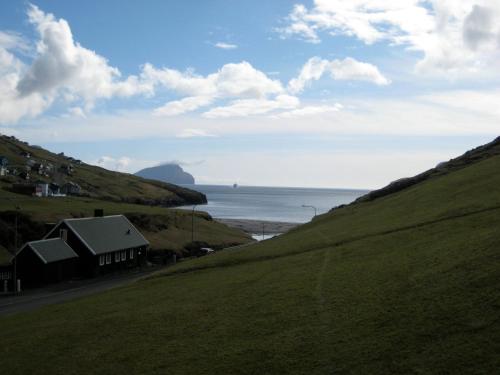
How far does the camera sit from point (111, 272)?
243ft

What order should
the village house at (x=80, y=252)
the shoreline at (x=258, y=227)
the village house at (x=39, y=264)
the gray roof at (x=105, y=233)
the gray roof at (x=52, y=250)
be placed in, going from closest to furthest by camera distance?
the village house at (x=39, y=264)
the village house at (x=80, y=252)
the gray roof at (x=52, y=250)
the gray roof at (x=105, y=233)
the shoreline at (x=258, y=227)

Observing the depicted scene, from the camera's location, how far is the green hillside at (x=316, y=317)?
17.1 metres

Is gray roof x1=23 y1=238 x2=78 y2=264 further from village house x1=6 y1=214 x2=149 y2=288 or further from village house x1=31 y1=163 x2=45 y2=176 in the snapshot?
village house x1=31 y1=163 x2=45 y2=176

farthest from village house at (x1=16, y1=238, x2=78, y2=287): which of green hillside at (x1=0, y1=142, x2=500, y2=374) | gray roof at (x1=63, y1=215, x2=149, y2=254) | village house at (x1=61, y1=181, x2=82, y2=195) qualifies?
village house at (x1=61, y1=181, x2=82, y2=195)

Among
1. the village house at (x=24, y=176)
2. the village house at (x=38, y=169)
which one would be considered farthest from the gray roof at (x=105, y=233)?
the village house at (x=38, y=169)

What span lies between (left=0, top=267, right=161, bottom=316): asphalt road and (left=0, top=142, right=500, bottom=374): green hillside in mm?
9386

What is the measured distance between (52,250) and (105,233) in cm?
1029

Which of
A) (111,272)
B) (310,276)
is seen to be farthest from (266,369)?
(111,272)

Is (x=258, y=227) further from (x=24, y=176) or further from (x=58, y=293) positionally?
(x=58, y=293)

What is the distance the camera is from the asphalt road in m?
48.1

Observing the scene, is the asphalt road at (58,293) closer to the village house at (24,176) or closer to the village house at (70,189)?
the village house at (70,189)

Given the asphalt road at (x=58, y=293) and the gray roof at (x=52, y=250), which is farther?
the gray roof at (x=52, y=250)

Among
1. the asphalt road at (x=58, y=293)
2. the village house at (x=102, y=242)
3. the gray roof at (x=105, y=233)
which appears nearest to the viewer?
the asphalt road at (x=58, y=293)

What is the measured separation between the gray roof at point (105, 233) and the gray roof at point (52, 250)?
238cm
